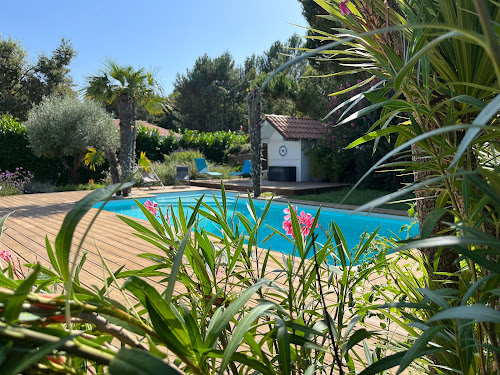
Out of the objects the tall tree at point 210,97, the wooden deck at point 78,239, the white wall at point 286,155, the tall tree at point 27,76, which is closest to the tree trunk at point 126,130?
the wooden deck at point 78,239

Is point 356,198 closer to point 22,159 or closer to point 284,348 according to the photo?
point 284,348

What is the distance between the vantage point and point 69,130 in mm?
13727

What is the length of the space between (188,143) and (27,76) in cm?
1204

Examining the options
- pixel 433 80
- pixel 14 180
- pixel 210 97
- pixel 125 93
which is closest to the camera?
pixel 433 80

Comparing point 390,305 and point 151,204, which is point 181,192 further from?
point 390,305

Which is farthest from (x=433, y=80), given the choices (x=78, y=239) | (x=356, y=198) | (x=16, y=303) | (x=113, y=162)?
(x=113, y=162)

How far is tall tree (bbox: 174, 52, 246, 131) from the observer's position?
38750 mm

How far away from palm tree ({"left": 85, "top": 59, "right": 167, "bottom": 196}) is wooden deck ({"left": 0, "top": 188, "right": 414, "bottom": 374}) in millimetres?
2424

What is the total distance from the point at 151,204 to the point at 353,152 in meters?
11.2

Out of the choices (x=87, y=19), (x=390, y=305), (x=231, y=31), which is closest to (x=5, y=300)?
(x=390, y=305)

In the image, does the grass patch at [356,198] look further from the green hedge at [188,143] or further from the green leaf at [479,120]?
the green hedge at [188,143]

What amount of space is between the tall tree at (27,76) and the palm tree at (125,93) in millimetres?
14153

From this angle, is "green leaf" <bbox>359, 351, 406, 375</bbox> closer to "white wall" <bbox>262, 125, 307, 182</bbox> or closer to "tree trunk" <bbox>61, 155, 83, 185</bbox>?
"white wall" <bbox>262, 125, 307, 182</bbox>

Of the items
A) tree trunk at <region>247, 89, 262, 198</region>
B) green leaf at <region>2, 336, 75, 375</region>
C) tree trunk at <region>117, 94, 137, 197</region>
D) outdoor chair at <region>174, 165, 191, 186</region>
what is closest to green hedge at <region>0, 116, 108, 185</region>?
outdoor chair at <region>174, 165, 191, 186</region>
